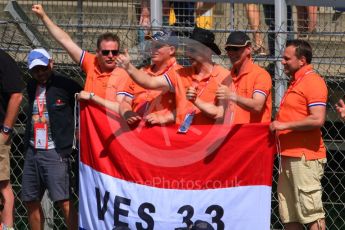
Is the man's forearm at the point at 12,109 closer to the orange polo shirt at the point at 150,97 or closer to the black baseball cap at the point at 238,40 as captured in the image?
the orange polo shirt at the point at 150,97

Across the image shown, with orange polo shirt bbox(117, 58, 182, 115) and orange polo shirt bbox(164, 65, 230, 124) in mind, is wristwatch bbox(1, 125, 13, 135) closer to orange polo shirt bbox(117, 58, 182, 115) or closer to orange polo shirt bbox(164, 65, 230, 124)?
orange polo shirt bbox(117, 58, 182, 115)

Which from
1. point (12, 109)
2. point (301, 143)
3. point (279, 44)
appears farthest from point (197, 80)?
point (12, 109)

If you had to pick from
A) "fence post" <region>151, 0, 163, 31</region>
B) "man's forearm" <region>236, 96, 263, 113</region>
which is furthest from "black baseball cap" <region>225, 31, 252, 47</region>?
"fence post" <region>151, 0, 163, 31</region>

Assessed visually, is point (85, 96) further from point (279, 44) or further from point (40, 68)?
point (279, 44)

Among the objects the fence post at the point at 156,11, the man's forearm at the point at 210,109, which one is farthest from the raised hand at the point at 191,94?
the fence post at the point at 156,11

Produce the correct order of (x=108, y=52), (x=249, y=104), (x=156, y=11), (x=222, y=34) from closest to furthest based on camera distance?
(x=249, y=104) < (x=108, y=52) < (x=156, y=11) < (x=222, y=34)

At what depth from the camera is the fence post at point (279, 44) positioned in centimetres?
897

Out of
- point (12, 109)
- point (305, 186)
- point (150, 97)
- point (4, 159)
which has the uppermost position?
point (150, 97)

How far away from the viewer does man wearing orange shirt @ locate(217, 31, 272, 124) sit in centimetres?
797

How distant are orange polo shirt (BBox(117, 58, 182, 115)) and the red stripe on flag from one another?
0.21 metres

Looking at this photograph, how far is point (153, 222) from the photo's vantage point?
8133 millimetres

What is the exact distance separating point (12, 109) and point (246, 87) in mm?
2095

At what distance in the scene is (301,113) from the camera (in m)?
7.96

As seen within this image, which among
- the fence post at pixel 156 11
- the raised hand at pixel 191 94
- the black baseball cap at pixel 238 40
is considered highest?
the fence post at pixel 156 11
